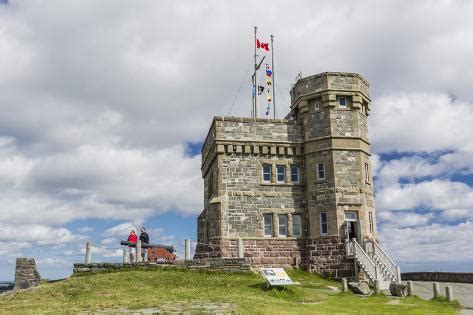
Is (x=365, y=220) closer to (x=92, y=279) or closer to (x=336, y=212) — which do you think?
(x=336, y=212)

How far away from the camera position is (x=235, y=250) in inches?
1131

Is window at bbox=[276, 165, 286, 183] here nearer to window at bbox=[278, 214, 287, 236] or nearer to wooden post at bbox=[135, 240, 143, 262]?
window at bbox=[278, 214, 287, 236]

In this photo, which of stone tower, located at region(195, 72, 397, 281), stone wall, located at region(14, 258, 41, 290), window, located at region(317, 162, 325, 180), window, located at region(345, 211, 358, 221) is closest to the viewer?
stone tower, located at region(195, 72, 397, 281)

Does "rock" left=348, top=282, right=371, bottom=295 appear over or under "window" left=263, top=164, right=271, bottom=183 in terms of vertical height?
under

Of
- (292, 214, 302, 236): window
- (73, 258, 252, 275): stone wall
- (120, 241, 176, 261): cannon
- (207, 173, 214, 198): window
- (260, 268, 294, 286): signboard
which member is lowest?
(260, 268, 294, 286): signboard

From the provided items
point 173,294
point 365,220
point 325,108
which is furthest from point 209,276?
point 325,108

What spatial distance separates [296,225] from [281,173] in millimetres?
3462

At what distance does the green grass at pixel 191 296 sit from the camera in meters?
16.5

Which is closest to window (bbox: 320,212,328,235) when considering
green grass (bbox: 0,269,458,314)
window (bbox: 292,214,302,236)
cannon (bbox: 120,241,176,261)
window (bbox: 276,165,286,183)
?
window (bbox: 292,214,302,236)

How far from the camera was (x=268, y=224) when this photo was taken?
30.0m

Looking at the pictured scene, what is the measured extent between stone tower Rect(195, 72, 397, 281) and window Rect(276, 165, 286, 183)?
0.21 feet

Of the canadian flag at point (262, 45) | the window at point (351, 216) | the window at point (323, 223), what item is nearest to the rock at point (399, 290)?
the window at point (351, 216)

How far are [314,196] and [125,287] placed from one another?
13.9 meters

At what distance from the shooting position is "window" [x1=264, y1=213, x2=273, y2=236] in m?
29.9
